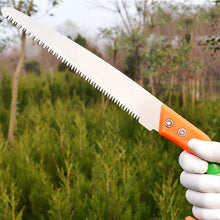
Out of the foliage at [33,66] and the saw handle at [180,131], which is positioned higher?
the foliage at [33,66]

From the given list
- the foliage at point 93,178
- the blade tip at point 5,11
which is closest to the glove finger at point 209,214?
the foliage at point 93,178

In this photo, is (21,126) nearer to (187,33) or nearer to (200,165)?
(200,165)

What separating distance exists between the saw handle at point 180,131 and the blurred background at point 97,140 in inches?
22.9

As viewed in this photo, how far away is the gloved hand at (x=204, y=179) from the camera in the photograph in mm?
1307

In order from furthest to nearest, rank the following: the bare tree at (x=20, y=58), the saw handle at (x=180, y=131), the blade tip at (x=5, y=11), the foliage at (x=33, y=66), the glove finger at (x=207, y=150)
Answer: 1. the foliage at (x=33, y=66)
2. the bare tree at (x=20, y=58)
3. the blade tip at (x=5, y=11)
4. the saw handle at (x=180, y=131)
5. the glove finger at (x=207, y=150)

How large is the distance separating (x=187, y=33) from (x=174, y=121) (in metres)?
8.37

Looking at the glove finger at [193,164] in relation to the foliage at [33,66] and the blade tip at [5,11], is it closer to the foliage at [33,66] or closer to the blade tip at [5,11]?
the blade tip at [5,11]

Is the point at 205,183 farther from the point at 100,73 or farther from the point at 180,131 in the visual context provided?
the point at 100,73

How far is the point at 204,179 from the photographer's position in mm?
1330

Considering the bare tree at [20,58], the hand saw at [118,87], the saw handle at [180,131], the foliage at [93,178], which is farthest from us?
the bare tree at [20,58]

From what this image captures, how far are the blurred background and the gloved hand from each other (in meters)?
0.53

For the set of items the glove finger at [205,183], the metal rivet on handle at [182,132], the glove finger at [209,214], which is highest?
the metal rivet on handle at [182,132]

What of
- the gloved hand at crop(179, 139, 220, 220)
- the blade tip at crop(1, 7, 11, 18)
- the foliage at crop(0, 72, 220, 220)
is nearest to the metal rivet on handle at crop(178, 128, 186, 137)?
the gloved hand at crop(179, 139, 220, 220)

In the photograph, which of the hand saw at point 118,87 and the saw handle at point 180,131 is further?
the hand saw at point 118,87
